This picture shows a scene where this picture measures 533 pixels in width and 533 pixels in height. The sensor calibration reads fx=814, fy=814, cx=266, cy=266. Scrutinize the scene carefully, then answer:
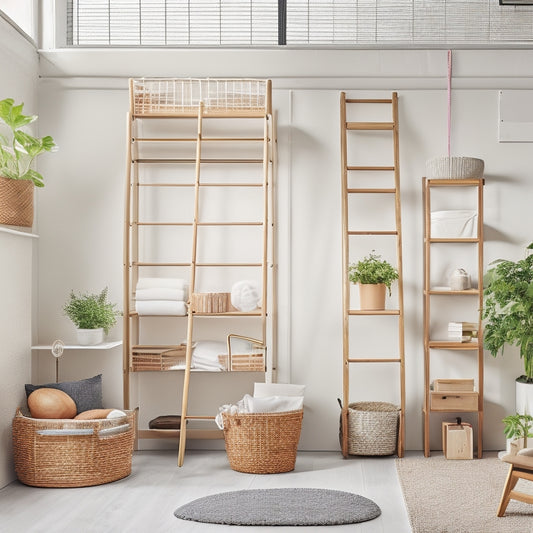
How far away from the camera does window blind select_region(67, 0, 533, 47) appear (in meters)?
6.45

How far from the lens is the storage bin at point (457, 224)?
19.9ft

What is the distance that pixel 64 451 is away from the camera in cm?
510

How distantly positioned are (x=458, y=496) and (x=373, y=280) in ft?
5.62

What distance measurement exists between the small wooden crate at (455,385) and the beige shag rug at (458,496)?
1.67 feet

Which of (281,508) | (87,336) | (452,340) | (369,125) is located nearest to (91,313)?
(87,336)

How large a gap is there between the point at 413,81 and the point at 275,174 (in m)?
1.29

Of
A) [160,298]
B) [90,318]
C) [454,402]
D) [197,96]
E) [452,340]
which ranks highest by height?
[197,96]

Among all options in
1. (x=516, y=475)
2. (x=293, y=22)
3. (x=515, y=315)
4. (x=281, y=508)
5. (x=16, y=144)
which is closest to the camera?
(x=516, y=475)

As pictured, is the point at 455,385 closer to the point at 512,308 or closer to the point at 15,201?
the point at 512,308

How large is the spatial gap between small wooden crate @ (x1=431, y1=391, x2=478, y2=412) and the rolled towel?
1.48m

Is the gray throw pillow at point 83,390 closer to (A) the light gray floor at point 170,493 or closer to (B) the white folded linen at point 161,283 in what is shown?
(A) the light gray floor at point 170,493

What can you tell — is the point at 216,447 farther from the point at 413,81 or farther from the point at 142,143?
the point at 413,81

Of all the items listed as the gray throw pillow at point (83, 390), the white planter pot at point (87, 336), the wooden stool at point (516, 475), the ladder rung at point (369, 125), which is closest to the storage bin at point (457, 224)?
the ladder rung at point (369, 125)

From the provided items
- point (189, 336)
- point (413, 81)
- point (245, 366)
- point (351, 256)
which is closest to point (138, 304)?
point (189, 336)
